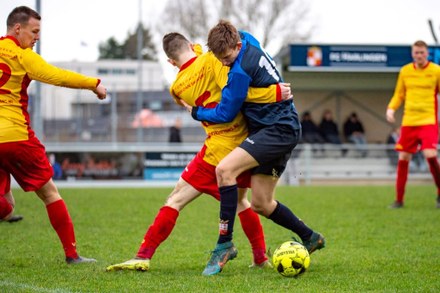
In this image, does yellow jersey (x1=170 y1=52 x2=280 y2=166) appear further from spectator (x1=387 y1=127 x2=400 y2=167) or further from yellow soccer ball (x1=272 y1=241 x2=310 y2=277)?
spectator (x1=387 y1=127 x2=400 y2=167)

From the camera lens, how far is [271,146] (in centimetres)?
635

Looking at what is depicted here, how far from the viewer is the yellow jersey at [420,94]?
12.1m

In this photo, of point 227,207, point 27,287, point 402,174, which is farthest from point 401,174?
point 27,287

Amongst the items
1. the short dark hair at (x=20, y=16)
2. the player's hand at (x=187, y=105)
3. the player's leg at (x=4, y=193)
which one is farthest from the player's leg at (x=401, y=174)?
the short dark hair at (x=20, y=16)

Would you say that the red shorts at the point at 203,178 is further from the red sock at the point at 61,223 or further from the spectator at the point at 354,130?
the spectator at the point at 354,130

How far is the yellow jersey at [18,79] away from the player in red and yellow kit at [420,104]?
6649 mm

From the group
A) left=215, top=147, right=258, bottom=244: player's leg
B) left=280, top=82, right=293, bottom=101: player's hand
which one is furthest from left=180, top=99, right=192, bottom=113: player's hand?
left=280, top=82, right=293, bottom=101: player's hand

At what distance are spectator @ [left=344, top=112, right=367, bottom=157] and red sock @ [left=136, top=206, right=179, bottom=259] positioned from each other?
19.7 meters

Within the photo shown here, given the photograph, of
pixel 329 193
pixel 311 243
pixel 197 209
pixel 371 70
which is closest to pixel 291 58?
pixel 371 70

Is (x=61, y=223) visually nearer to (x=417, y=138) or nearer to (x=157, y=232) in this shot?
(x=157, y=232)

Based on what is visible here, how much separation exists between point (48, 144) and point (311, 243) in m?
16.1

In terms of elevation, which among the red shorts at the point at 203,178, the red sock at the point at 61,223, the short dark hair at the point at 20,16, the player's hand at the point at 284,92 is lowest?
the red sock at the point at 61,223

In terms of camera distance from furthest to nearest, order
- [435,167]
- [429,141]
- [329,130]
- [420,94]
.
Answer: [329,130] < [435,167] < [420,94] < [429,141]

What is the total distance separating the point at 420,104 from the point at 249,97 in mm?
6437
